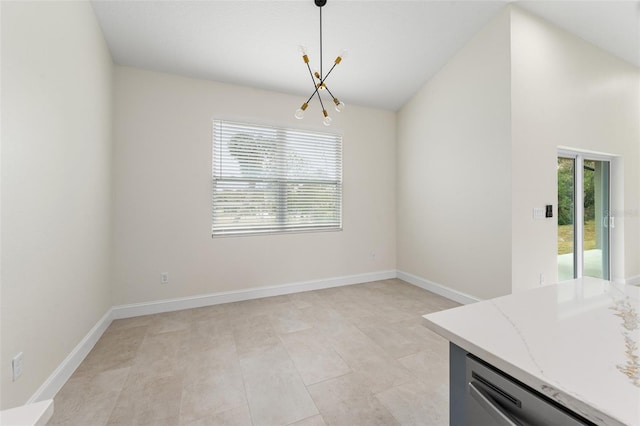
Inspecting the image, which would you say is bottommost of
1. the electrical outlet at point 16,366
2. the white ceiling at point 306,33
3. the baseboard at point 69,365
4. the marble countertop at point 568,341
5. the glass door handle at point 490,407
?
the baseboard at point 69,365

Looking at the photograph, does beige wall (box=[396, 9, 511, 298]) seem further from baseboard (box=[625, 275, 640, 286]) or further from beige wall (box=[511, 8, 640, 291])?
baseboard (box=[625, 275, 640, 286])

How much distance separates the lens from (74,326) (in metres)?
2.07

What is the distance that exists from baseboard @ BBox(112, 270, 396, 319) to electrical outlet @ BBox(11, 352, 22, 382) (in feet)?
5.38

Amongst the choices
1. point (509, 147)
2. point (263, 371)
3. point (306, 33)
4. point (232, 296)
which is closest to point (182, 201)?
point (232, 296)

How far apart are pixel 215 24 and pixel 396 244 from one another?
3997 mm

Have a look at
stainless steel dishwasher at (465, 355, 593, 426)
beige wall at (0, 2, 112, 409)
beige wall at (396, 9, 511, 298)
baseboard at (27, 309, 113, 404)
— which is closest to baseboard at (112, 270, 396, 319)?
baseboard at (27, 309, 113, 404)

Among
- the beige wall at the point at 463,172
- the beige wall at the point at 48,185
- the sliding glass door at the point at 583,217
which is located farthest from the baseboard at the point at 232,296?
the sliding glass door at the point at 583,217

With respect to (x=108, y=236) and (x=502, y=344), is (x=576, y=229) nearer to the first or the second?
(x=502, y=344)

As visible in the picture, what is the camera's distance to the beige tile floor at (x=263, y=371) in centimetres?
161

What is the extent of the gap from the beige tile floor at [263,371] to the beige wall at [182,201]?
49cm

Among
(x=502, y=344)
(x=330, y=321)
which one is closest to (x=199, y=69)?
(x=330, y=321)

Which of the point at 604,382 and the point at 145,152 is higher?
the point at 145,152

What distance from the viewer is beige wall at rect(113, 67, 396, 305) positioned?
302 cm

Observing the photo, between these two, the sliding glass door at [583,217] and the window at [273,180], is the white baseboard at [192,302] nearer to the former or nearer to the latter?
the window at [273,180]
